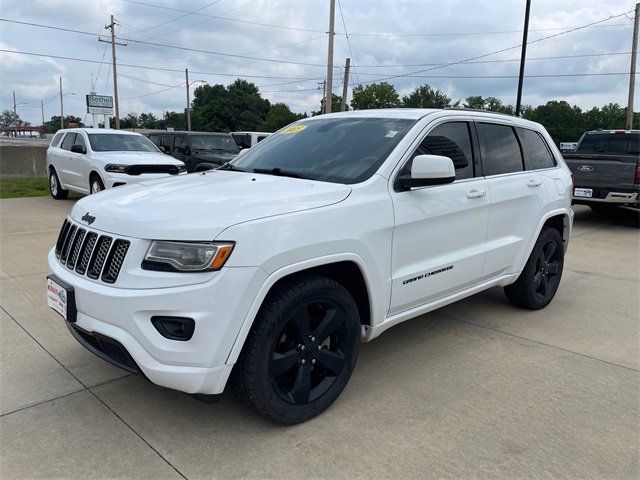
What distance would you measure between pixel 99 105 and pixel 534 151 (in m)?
32.6

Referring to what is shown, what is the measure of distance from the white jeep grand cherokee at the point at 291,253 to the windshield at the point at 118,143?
26.3 ft

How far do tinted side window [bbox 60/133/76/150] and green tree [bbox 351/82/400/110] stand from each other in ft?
216

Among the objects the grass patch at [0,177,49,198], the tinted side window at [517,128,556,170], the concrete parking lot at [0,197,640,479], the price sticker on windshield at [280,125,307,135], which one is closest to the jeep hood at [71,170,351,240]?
the price sticker on windshield at [280,125,307,135]

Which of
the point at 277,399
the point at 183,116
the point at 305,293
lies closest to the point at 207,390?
the point at 277,399

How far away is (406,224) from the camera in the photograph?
330 centimetres

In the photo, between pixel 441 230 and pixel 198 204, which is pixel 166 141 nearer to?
pixel 441 230

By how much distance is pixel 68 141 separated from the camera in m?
12.2

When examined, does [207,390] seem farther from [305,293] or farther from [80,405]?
[80,405]

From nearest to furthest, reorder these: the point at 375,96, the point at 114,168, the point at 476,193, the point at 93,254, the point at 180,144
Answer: the point at 93,254 → the point at 476,193 → the point at 114,168 → the point at 180,144 → the point at 375,96

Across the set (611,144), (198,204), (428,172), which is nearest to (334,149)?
(428,172)

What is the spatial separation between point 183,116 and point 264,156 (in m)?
115

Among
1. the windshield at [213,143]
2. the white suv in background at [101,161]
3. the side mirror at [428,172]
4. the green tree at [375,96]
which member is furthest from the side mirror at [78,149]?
the green tree at [375,96]

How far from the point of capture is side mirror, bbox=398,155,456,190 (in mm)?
3178

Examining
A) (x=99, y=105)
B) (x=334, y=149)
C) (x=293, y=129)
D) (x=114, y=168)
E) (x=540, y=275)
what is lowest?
(x=540, y=275)
